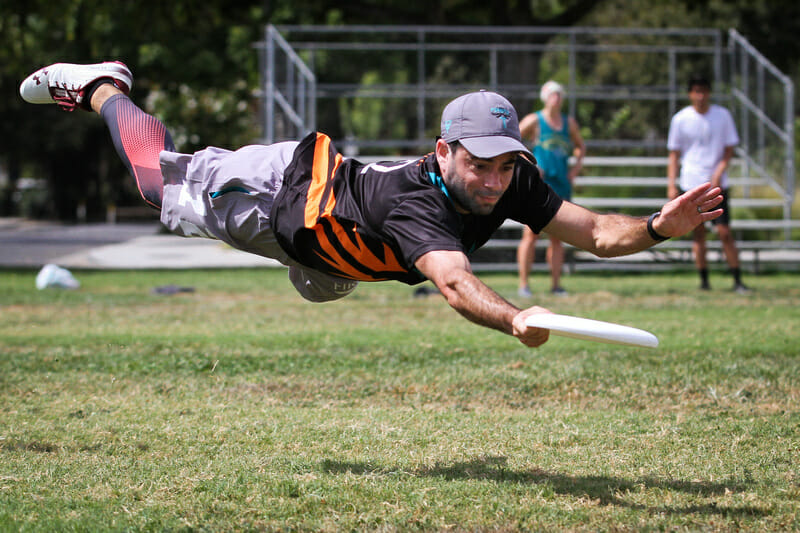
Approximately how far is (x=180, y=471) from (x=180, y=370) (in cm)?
243

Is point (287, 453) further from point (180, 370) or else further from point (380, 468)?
point (180, 370)

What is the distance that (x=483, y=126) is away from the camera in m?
3.85

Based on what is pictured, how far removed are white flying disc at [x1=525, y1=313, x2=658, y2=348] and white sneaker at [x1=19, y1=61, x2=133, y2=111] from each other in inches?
132

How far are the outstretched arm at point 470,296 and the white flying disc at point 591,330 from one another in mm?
124

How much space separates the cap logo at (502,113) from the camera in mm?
3887

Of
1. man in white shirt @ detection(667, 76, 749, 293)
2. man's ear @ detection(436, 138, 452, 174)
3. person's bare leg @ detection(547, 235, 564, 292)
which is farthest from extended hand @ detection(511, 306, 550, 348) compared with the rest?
man in white shirt @ detection(667, 76, 749, 293)

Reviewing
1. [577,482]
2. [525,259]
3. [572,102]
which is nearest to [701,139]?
[525,259]

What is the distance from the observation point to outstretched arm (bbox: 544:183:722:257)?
4.19m

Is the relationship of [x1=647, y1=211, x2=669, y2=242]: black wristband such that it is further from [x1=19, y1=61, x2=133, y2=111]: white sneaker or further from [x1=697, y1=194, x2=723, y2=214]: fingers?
[x1=19, y1=61, x2=133, y2=111]: white sneaker

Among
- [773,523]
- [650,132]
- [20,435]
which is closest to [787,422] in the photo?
[773,523]

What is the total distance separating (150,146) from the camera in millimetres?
4984

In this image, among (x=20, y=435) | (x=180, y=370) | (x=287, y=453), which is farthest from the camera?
(x=180, y=370)

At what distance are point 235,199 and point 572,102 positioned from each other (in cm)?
1159

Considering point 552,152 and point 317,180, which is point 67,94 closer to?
point 317,180
